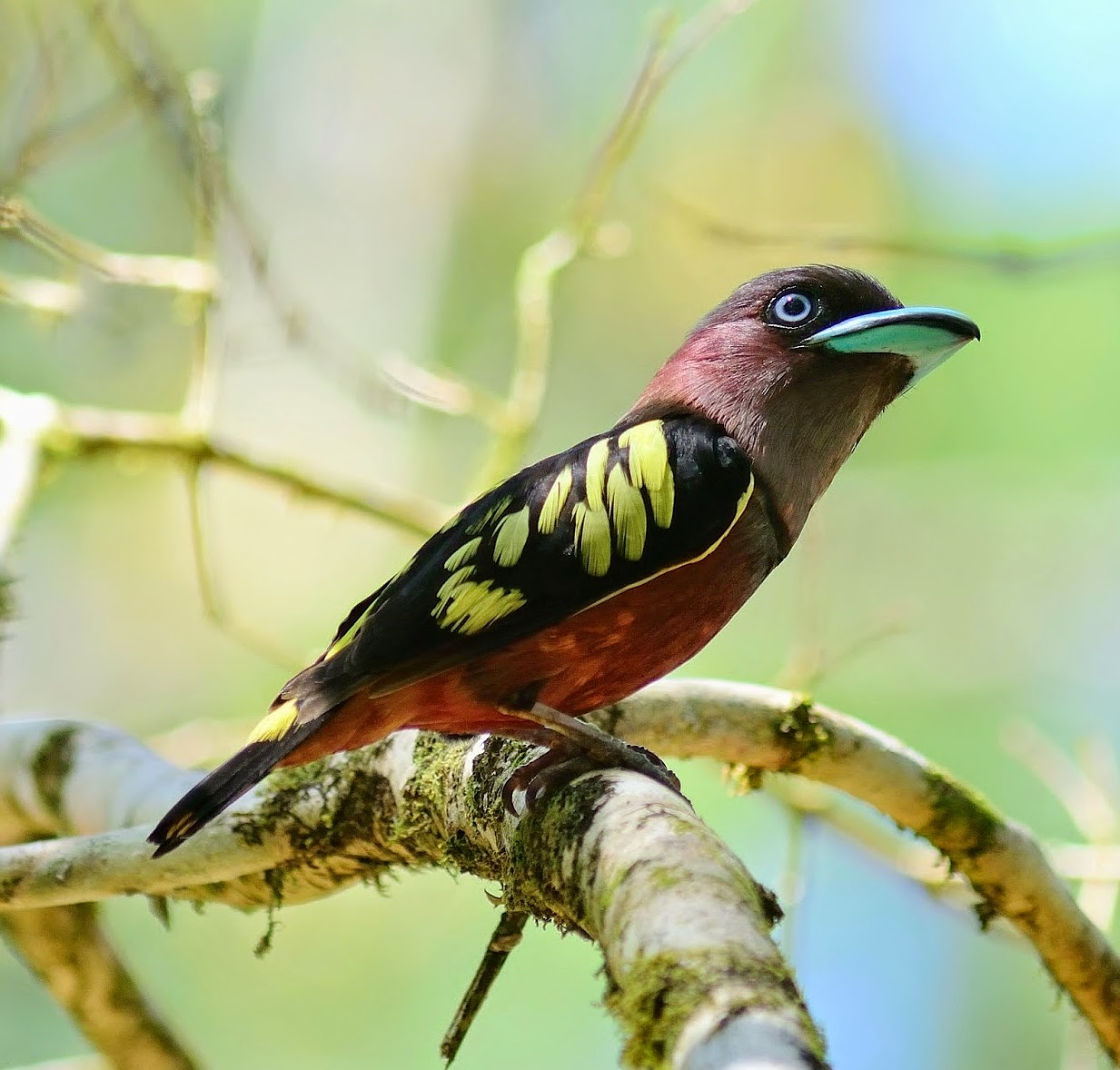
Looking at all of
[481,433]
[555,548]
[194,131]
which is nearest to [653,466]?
[555,548]

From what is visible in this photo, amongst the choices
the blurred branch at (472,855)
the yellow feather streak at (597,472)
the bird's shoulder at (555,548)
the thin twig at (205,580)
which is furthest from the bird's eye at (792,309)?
the thin twig at (205,580)

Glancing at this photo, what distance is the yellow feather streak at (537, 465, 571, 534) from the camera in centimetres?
342

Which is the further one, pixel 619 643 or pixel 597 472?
pixel 597 472

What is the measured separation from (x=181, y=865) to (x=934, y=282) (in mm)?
7954

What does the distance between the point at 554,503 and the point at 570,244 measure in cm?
249

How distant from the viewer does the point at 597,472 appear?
3.48m

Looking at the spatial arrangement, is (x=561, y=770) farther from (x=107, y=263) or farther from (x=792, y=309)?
(x=107, y=263)

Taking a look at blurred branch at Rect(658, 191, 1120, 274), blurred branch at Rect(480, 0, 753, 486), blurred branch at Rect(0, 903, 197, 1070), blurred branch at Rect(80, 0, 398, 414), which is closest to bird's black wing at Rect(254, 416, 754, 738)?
blurred branch at Rect(0, 903, 197, 1070)

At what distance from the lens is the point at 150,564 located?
35.7 ft

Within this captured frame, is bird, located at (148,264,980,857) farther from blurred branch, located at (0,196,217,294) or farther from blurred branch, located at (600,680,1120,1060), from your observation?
blurred branch, located at (0,196,217,294)

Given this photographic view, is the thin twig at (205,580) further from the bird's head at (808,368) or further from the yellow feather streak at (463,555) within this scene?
the bird's head at (808,368)

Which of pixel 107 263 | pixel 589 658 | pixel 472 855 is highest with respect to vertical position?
pixel 107 263

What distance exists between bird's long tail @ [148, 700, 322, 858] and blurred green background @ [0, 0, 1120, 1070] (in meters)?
3.73

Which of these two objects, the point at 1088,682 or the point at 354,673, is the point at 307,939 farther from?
the point at 354,673
